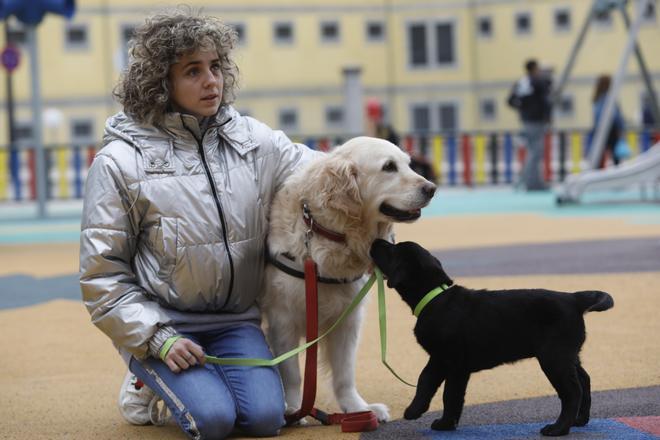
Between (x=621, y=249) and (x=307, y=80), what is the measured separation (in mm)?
44638

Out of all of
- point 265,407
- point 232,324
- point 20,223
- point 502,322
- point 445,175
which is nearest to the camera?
point 502,322

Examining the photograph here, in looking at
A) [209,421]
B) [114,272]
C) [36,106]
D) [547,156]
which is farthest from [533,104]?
[209,421]

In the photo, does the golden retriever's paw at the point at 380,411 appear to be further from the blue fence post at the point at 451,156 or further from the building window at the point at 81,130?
the building window at the point at 81,130

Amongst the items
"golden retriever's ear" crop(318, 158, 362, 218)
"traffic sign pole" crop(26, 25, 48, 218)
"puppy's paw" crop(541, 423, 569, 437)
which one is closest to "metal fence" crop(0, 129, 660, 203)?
"traffic sign pole" crop(26, 25, 48, 218)

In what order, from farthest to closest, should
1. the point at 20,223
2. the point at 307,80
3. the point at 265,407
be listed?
the point at 307,80, the point at 20,223, the point at 265,407

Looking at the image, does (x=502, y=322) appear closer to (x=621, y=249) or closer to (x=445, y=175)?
(x=621, y=249)

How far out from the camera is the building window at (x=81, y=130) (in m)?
52.5

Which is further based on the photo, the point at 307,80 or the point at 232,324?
the point at 307,80

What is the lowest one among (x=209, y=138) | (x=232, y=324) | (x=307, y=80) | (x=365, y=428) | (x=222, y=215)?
(x=365, y=428)

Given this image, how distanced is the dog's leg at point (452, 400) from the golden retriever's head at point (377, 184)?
654mm

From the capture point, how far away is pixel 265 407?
14.8 ft

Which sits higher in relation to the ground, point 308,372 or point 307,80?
point 307,80

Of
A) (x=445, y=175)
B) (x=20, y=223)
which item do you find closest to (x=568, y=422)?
(x=20, y=223)

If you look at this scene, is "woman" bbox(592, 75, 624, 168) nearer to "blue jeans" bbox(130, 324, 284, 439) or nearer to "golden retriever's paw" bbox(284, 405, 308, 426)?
"golden retriever's paw" bbox(284, 405, 308, 426)
